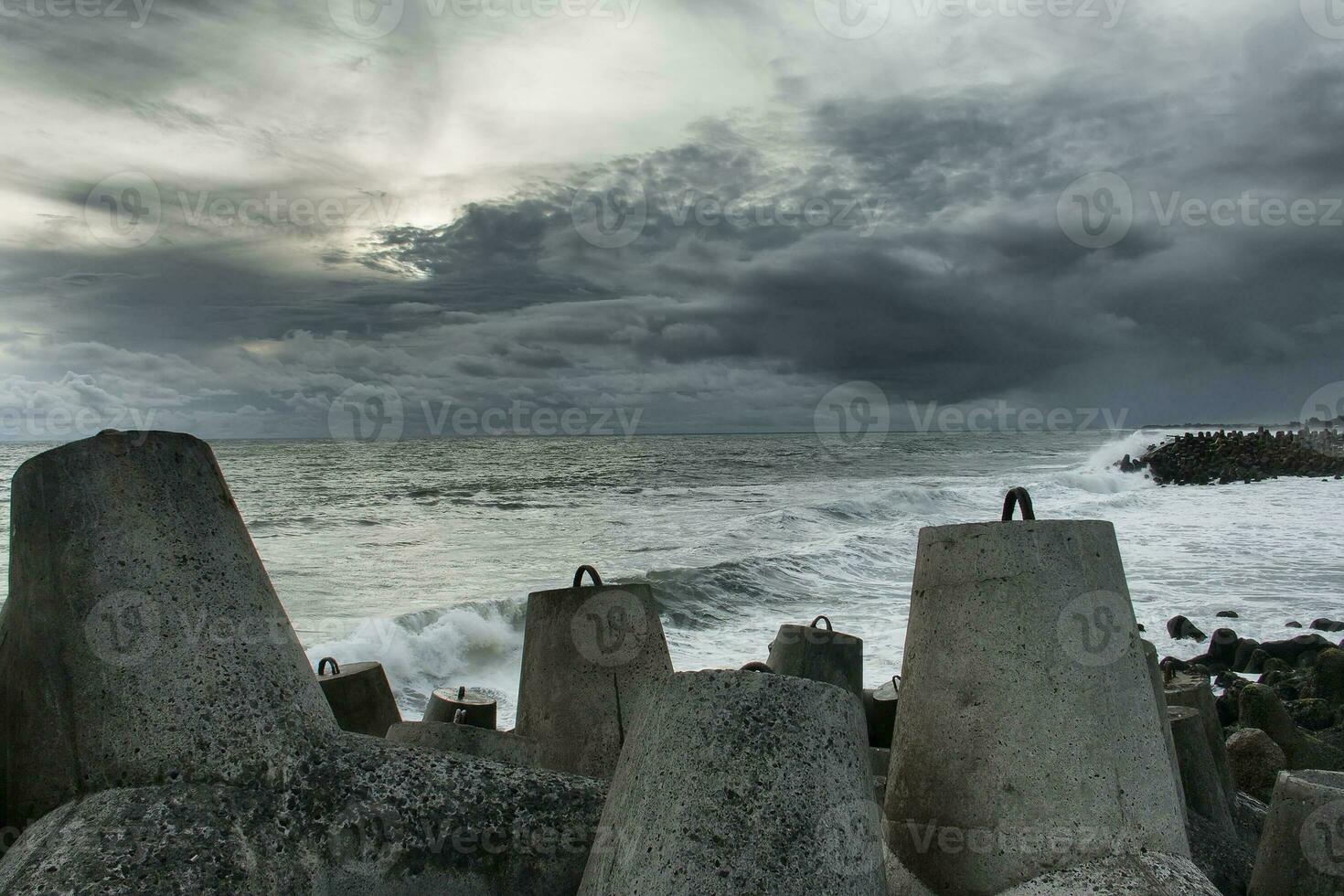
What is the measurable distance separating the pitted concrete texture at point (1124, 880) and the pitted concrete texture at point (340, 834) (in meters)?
1.34

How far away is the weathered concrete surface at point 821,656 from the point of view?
5.59 meters

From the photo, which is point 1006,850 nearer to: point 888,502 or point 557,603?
point 557,603

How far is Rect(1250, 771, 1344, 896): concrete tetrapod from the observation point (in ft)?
11.1

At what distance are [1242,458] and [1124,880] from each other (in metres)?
40.5

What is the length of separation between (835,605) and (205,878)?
12726mm

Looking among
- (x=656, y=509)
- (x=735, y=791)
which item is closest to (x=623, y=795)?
(x=735, y=791)

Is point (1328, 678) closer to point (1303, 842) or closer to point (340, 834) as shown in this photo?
point (1303, 842)

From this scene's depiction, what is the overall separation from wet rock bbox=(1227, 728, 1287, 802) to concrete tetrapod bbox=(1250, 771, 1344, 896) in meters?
2.28

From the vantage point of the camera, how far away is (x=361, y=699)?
16.9 ft

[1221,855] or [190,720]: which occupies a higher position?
[190,720]

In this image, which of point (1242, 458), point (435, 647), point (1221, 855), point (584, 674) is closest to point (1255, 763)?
point (1221, 855)

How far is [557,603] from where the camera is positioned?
4477mm

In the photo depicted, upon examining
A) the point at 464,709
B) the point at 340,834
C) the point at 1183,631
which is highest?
the point at 340,834

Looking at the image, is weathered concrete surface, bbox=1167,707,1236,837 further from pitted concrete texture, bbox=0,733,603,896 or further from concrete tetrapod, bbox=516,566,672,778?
pitted concrete texture, bbox=0,733,603,896
